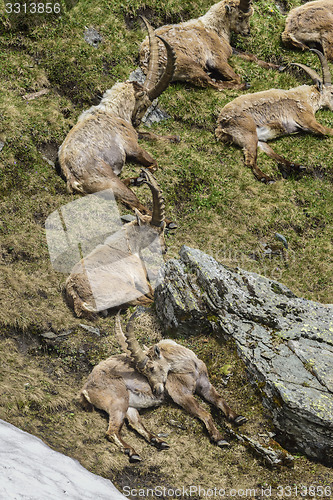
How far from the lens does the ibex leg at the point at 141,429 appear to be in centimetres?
635

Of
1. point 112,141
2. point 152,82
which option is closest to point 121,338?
point 112,141

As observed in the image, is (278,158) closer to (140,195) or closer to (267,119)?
(267,119)

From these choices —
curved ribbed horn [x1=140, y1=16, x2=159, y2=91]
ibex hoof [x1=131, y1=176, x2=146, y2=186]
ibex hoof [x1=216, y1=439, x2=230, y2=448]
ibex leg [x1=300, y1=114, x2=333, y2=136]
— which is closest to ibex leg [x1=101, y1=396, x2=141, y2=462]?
ibex hoof [x1=216, y1=439, x2=230, y2=448]

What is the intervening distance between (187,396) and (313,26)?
12894 mm

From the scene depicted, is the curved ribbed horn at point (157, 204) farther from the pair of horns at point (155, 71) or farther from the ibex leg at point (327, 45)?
the ibex leg at point (327, 45)

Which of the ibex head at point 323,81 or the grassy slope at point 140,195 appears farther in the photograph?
the ibex head at point 323,81

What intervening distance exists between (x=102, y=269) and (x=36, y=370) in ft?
6.84

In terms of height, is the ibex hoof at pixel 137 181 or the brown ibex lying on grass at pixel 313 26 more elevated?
the brown ibex lying on grass at pixel 313 26

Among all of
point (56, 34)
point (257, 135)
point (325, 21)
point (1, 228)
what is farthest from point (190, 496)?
point (325, 21)

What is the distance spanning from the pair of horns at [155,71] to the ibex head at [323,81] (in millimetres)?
4336

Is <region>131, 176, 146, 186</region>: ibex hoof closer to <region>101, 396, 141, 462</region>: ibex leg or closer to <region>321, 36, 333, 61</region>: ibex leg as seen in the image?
<region>101, 396, 141, 462</region>: ibex leg

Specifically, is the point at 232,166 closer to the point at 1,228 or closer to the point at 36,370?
the point at 1,228

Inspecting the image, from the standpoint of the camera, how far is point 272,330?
297 inches

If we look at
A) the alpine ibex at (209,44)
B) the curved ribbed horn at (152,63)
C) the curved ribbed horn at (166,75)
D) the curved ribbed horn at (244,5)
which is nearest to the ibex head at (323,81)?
the alpine ibex at (209,44)
